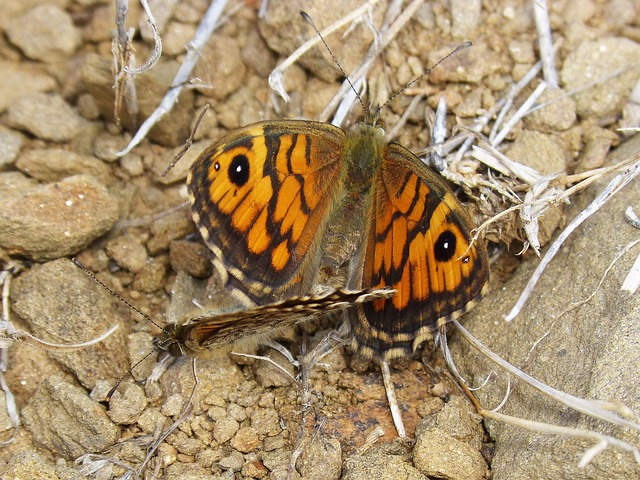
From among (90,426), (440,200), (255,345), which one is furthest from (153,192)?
(440,200)

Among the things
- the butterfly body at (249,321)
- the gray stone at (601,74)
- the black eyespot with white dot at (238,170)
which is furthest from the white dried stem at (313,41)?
the butterfly body at (249,321)

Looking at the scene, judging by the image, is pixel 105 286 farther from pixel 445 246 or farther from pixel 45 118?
pixel 445 246

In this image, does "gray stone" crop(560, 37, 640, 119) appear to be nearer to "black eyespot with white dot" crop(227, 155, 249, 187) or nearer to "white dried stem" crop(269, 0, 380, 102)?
"white dried stem" crop(269, 0, 380, 102)

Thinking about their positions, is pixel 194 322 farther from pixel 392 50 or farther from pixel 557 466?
pixel 392 50

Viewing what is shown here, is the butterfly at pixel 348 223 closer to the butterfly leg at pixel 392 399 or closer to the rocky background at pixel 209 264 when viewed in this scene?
the butterfly leg at pixel 392 399

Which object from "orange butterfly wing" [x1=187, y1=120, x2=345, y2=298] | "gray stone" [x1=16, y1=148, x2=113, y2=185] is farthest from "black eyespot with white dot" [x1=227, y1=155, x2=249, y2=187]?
"gray stone" [x1=16, y1=148, x2=113, y2=185]

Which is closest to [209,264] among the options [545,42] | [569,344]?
[569,344]
